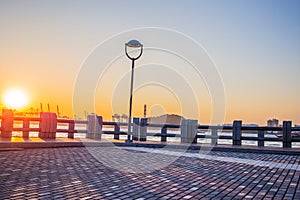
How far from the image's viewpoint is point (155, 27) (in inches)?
663

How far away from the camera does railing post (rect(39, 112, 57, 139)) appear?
15.6 m

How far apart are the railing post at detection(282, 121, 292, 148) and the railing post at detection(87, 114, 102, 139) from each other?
338 inches

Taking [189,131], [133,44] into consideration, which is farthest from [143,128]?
[133,44]

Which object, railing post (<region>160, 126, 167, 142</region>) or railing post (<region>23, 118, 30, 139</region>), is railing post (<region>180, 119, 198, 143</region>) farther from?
railing post (<region>23, 118, 30, 139</region>)

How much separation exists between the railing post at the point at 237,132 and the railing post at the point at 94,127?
6430 millimetres

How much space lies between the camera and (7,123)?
14820 millimetres

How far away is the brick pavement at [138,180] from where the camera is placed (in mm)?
5508

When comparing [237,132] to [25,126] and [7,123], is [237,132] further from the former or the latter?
[7,123]

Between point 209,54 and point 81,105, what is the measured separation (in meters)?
6.31

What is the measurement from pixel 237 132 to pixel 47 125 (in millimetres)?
8685

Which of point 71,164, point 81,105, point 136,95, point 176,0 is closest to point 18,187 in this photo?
point 71,164

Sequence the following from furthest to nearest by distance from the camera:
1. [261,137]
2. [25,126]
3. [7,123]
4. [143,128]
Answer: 1. [143,128]
2. [261,137]
3. [25,126]
4. [7,123]

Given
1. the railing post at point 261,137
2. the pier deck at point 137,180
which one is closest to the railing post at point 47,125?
the pier deck at point 137,180

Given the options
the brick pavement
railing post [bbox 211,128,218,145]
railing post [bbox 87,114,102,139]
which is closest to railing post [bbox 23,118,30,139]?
railing post [bbox 87,114,102,139]
